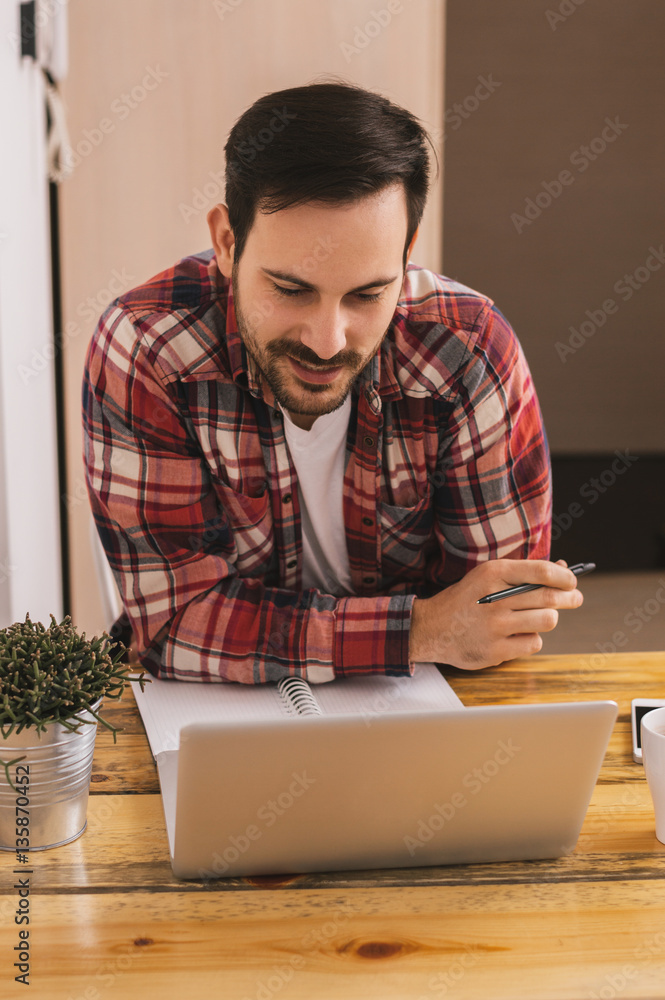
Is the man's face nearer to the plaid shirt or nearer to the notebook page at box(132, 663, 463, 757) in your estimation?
the plaid shirt

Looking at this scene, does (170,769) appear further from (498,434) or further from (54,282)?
(54,282)

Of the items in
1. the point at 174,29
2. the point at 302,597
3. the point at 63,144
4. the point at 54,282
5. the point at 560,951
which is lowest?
the point at 560,951

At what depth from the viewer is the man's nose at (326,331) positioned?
109cm

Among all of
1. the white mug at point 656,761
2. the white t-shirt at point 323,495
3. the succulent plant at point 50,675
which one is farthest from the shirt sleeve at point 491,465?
the succulent plant at point 50,675

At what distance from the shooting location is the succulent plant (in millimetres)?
703

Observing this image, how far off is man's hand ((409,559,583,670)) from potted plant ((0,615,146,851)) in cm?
43

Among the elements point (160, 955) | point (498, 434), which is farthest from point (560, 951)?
point (498, 434)

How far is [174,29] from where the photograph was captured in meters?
2.45

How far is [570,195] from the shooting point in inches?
153

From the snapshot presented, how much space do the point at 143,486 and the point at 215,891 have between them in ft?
1.92

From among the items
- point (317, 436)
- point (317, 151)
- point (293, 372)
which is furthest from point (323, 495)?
point (317, 151)

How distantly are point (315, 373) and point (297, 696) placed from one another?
0.39 m

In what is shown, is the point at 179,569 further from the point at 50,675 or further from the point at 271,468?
the point at 50,675

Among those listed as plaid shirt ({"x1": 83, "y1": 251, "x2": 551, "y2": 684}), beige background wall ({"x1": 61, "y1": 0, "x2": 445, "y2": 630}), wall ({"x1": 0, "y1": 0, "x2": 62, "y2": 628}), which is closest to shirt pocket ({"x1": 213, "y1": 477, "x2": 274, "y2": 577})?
plaid shirt ({"x1": 83, "y1": 251, "x2": 551, "y2": 684})
